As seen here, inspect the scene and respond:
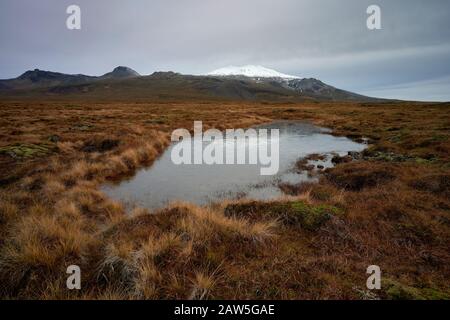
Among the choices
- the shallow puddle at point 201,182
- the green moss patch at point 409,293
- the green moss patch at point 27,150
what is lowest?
the green moss patch at point 409,293

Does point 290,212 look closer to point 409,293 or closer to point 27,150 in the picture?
point 409,293

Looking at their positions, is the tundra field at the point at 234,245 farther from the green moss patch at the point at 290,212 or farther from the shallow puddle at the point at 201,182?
the shallow puddle at the point at 201,182

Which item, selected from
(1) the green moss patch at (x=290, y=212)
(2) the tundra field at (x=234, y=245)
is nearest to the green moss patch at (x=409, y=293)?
(2) the tundra field at (x=234, y=245)

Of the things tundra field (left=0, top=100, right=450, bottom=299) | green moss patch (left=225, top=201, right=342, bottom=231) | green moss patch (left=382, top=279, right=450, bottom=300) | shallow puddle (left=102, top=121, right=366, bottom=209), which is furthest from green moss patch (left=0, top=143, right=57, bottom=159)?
green moss patch (left=382, top=279, right=450, bottom=300)

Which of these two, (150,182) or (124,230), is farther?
(150,182)

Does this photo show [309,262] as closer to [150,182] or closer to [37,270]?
[37,270]

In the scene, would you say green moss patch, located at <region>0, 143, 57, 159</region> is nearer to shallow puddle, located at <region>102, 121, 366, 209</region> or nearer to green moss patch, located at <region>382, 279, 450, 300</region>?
shallow puddle, located at <region>102, 121, 366, 209</region>

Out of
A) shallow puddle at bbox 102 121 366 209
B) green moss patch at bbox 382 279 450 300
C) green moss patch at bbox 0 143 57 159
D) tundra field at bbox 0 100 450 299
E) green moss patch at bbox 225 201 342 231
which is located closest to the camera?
green moss patch at bbox 382 279 450 300

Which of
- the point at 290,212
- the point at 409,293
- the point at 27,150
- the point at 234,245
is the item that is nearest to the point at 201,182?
the point at 290,212

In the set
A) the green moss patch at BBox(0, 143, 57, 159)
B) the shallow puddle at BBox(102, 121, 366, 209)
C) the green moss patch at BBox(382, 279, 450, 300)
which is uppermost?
the green moss patch at BBox(0, 143, 57, 159)

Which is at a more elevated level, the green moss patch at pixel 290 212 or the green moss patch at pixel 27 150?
the green moss patch at pixel 27 150
